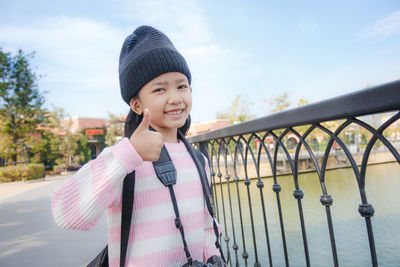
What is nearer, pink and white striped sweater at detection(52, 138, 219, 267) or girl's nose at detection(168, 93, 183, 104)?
pink and white striped sweater at detection(52, 138, 219, 267)

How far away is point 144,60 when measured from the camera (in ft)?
3.39

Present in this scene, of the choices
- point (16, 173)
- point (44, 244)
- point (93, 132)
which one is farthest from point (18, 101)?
point (44, 244)

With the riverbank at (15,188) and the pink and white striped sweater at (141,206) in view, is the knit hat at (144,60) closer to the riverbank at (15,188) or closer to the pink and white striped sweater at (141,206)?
the pink and white striped sweater at (141,206)

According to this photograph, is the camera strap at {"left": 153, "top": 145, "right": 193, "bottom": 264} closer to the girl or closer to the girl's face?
the girl

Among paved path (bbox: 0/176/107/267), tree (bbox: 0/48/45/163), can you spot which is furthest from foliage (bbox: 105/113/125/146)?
paved path (bbox: 0/176/107/267)

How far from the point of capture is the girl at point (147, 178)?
75 cm

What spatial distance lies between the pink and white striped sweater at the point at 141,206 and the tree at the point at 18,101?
66.6 ft

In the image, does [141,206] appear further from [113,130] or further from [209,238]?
[113,130]

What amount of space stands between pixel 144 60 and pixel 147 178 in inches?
18.4

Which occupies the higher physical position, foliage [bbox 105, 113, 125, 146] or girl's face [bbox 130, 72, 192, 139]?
foliage [bbox 105, 113, 125, 146]

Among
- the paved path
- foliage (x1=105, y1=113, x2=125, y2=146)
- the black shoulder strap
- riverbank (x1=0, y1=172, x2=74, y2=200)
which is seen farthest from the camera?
foliage (x1=105, y1=113, x2=125, y2=146)

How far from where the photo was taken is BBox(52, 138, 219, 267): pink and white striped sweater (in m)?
0.74

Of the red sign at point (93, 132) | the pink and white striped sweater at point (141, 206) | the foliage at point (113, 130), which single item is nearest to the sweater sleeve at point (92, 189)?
the pink and white striped sweater at point (141, 206)

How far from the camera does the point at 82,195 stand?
0.75 metres
